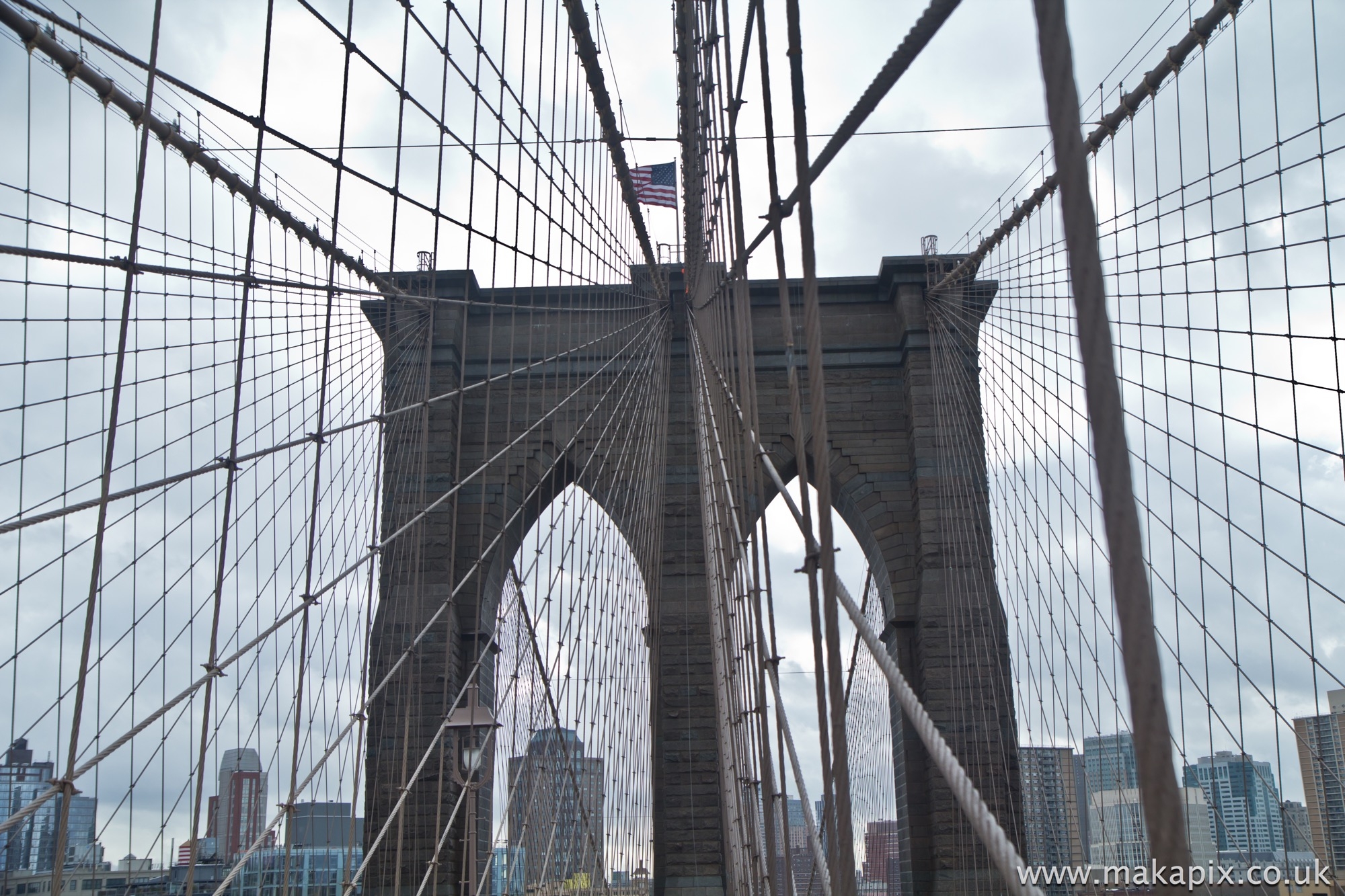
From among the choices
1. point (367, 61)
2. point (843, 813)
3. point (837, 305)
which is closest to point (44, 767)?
point (367, 61)

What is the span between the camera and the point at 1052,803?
29.7 feet

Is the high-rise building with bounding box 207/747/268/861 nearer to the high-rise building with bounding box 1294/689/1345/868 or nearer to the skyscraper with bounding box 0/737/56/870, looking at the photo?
the skyscraper with bounding box 0/737/56/870

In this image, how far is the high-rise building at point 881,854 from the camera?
1391 cm

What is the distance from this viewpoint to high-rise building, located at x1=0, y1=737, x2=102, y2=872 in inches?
149

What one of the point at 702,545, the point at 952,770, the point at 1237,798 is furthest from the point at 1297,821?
the point at 702,545

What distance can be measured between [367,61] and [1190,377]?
4.12m

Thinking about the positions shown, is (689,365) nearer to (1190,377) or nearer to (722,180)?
(1190,377)

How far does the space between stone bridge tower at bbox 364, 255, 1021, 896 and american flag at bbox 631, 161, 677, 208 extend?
30.7 inches

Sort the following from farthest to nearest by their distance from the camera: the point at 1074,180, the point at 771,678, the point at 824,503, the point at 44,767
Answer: the point at 44,767
the point at 771,678
the point at 824,503
the point at 1074,180

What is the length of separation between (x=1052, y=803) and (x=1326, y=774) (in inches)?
197

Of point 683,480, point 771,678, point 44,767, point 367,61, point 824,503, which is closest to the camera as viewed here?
point 824,503

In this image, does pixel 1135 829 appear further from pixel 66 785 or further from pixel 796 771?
pixel 66 785

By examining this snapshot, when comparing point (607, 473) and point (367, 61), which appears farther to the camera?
point (607, 473)

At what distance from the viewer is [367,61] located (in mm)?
3514
